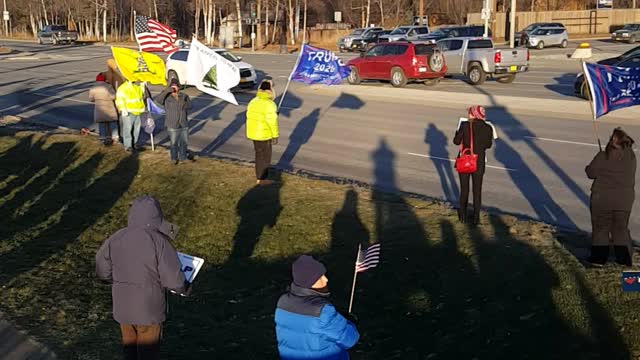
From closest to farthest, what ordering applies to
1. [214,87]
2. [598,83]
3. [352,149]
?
[598,83] → [214,87] → [352,149]

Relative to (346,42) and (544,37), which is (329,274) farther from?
(346,42)

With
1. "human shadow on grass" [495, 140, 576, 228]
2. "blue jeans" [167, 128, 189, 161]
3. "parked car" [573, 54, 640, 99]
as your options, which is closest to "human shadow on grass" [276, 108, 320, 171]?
"blue jeans" [167, 128, 189, 161]

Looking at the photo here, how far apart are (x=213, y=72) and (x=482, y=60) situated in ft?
59.1

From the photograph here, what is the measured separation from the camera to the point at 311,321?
175 inches

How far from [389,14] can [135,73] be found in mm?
64692

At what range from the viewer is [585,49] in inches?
1538

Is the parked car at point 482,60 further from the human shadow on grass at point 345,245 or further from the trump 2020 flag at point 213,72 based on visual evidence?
the human shadow on grass at point 345,245

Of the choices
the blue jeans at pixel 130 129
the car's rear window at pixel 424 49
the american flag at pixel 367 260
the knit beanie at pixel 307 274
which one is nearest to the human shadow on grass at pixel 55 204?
the blue jeans at pixel 130 129

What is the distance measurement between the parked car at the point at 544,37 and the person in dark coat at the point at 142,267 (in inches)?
1997

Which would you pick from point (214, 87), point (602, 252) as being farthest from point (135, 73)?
point (602, 252)

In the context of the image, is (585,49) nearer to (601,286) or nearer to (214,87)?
(214,87)

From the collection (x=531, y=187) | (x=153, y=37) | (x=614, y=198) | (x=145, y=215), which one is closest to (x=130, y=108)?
(x=153, y=37)

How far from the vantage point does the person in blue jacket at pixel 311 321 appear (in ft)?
14.6

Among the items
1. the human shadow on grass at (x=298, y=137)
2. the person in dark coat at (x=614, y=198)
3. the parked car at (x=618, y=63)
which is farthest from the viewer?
the parked car at (x=618, y=63)
